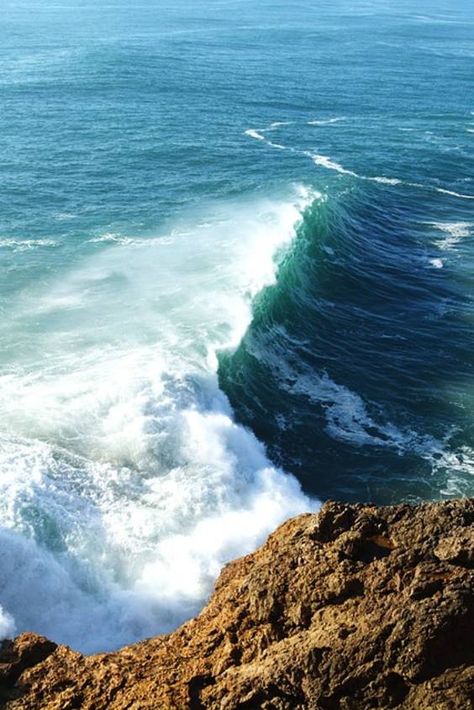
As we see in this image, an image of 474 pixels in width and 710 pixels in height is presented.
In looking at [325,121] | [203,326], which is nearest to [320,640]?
[203,326]

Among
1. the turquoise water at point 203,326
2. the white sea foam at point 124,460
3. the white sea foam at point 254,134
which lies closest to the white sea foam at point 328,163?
the turquoise water at point 203,326

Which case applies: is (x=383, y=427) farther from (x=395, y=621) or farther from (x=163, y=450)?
(x=395, y=621)

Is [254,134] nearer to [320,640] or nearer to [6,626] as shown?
[6,626]

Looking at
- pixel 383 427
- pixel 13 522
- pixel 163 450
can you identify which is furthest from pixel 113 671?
pixel 383 427

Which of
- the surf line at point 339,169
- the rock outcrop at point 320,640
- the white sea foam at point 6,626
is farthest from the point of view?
the surf line at point 339,169

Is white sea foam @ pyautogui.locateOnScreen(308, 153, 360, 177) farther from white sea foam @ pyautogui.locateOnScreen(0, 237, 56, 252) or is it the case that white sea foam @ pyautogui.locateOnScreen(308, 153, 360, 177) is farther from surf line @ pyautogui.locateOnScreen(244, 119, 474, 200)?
white sea foam @ pyautogui.locateOnScreen(0, 237, 56, 252)

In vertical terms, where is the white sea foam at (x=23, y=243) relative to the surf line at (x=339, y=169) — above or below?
below

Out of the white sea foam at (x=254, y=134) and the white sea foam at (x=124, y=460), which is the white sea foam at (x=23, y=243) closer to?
the white sea foam at (x=124, y=460)
